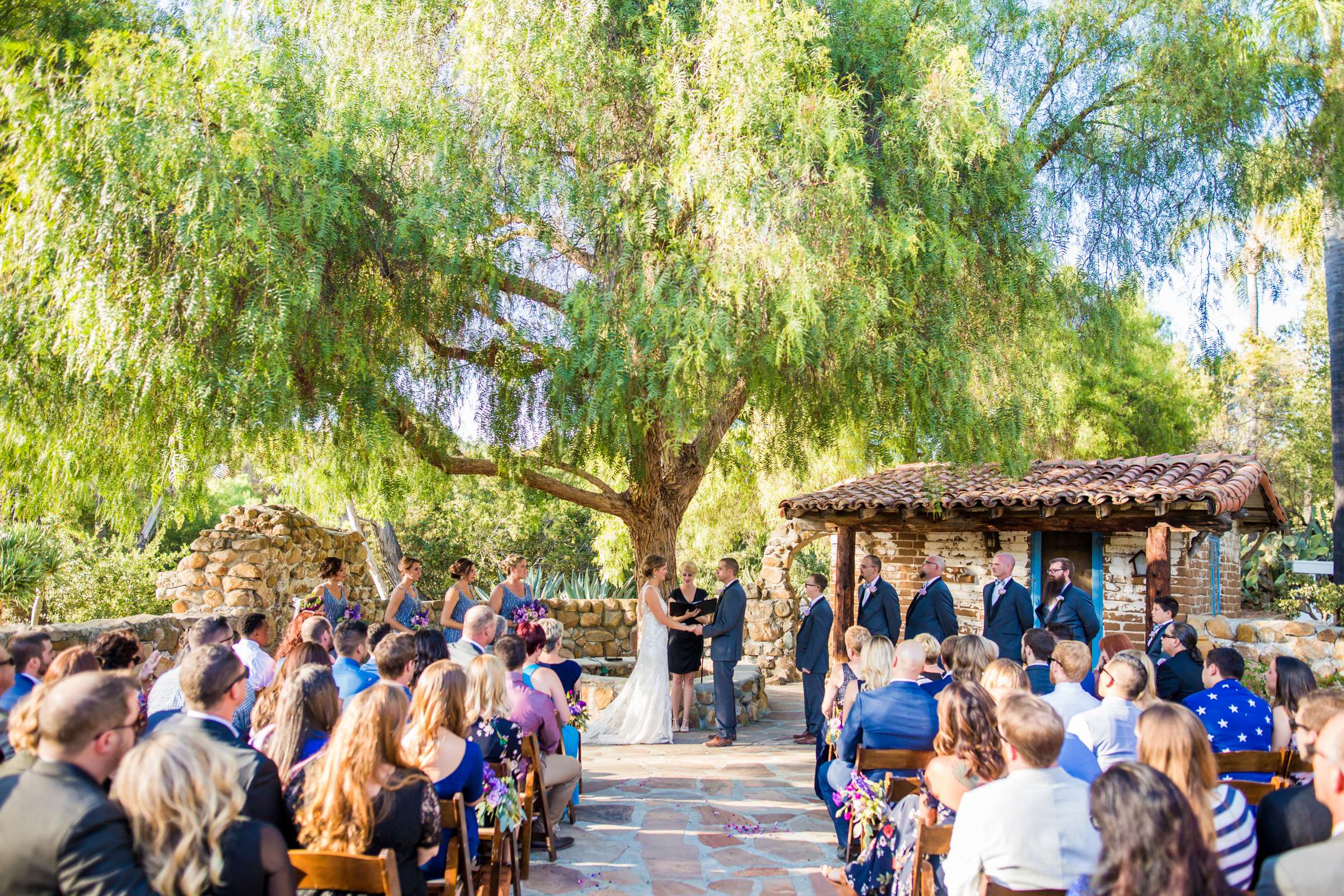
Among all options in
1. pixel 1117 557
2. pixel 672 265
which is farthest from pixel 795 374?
pixel 1117 557

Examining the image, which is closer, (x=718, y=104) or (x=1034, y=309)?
(x=718, y=104)

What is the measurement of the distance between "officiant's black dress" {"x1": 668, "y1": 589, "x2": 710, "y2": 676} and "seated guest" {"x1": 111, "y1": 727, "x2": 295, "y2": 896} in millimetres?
6796

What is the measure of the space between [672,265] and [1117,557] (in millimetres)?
7644

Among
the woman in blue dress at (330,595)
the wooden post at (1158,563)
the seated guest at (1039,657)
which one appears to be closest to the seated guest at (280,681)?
the woman in blue dress at (330,595)

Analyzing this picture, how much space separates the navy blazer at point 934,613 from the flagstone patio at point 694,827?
1496mm

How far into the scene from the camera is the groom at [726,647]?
28.5 ft

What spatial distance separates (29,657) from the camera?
4.33m

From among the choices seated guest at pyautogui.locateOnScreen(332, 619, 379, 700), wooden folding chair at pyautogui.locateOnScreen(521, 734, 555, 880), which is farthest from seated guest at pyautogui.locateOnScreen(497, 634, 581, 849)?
seated guest at pyautogui.locateOnScreen(332, 619, 379, 700)

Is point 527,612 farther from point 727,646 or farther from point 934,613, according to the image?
point 934,613

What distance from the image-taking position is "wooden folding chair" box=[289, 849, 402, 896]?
2768mm

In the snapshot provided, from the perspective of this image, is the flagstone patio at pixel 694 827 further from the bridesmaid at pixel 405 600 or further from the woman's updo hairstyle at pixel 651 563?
the bridesmaid at pixel 405 600

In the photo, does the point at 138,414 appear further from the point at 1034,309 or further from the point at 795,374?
the point at 1034,309

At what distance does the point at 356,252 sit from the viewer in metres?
6.95

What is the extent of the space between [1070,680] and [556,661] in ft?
10.0
